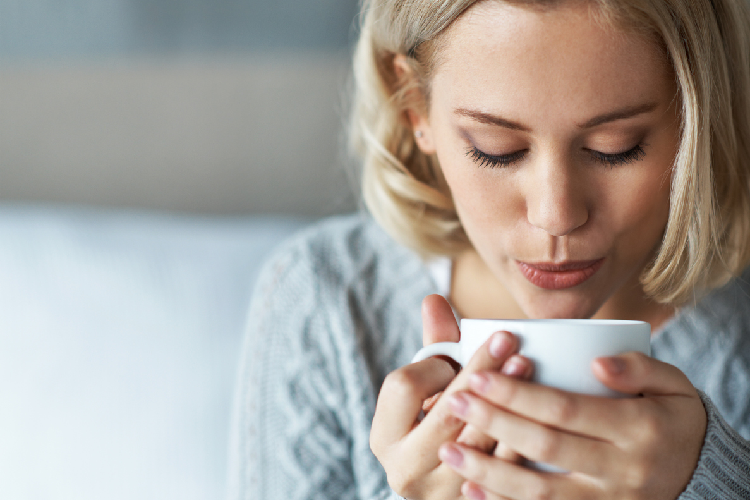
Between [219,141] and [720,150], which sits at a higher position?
[219,141]

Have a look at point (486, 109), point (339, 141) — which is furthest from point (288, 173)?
point (486, 109)

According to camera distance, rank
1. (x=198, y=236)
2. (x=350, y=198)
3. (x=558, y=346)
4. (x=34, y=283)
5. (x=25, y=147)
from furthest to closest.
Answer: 1. (x=350, y=198)
2. (x=25, y=147)
3. (x=198, y=236)
4. (x=34, y=283)
5. (x=558, y=346)

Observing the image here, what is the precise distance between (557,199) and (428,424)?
0.25 m

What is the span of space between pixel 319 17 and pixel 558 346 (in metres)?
1.13

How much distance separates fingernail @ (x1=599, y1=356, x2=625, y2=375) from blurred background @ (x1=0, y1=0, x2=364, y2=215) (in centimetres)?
104

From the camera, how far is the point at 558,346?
0.48 m

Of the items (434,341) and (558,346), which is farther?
(434,341)

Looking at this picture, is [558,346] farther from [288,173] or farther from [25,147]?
[25,147]

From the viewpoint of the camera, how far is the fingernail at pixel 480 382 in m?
0.48

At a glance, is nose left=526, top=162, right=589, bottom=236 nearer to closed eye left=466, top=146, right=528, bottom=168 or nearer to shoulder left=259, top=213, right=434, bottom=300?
closed eye left=466, top=146, right=528, bottom=168

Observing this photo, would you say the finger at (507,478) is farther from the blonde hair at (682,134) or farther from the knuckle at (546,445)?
the blonde hair at (682,134)

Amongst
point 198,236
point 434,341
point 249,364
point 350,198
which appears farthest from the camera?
point 350,198

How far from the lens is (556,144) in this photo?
619 mm

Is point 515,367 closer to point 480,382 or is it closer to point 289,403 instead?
point 480,382
